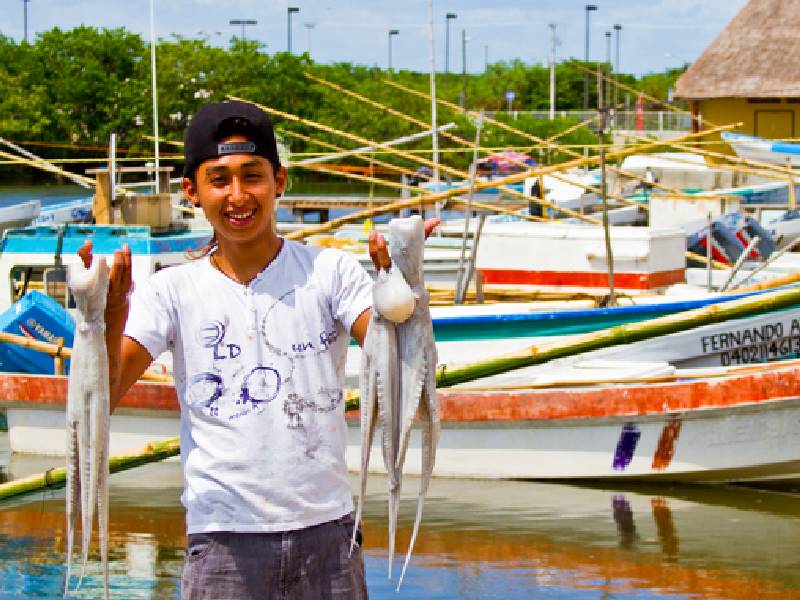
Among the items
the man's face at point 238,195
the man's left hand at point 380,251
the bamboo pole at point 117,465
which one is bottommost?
the bamboo pole at point 117,465

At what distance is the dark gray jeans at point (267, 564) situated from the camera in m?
3.04

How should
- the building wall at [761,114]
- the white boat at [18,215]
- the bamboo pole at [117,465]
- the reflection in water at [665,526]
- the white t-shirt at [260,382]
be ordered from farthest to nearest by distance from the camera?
the building wall at [761,114], the white boat at [18,215], the reflection in water at [665,526], the bamboo pole at [117,465], the white t-shirt at [260,382]

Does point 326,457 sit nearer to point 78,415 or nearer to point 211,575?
point 211,575

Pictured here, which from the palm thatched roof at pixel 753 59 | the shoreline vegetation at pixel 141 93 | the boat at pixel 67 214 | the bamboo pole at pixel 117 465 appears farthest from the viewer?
the shoreline vegetation at pixel 141 93

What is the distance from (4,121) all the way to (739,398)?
5546 centimetres

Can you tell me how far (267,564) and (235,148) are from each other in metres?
0.91

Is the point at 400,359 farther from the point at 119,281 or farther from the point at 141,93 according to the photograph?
the point at 141,93

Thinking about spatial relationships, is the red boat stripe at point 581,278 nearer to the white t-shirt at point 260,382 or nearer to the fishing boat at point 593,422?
the fishing boat at point 593,422

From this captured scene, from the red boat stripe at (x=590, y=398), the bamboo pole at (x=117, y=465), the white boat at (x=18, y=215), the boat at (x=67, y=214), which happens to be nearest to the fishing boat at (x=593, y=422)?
the red boat stripe at (x=590, y=398)

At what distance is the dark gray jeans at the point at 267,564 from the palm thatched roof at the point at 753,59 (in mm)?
33831

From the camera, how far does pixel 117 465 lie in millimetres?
4520

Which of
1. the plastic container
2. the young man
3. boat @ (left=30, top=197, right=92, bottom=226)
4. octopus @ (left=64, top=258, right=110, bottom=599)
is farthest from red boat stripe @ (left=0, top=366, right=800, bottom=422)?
boat @ (left=30, top=197, right=92, bottom=226)

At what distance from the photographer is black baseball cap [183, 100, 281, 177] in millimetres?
3100

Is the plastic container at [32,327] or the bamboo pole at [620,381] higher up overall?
the plastic container at [32,327]
